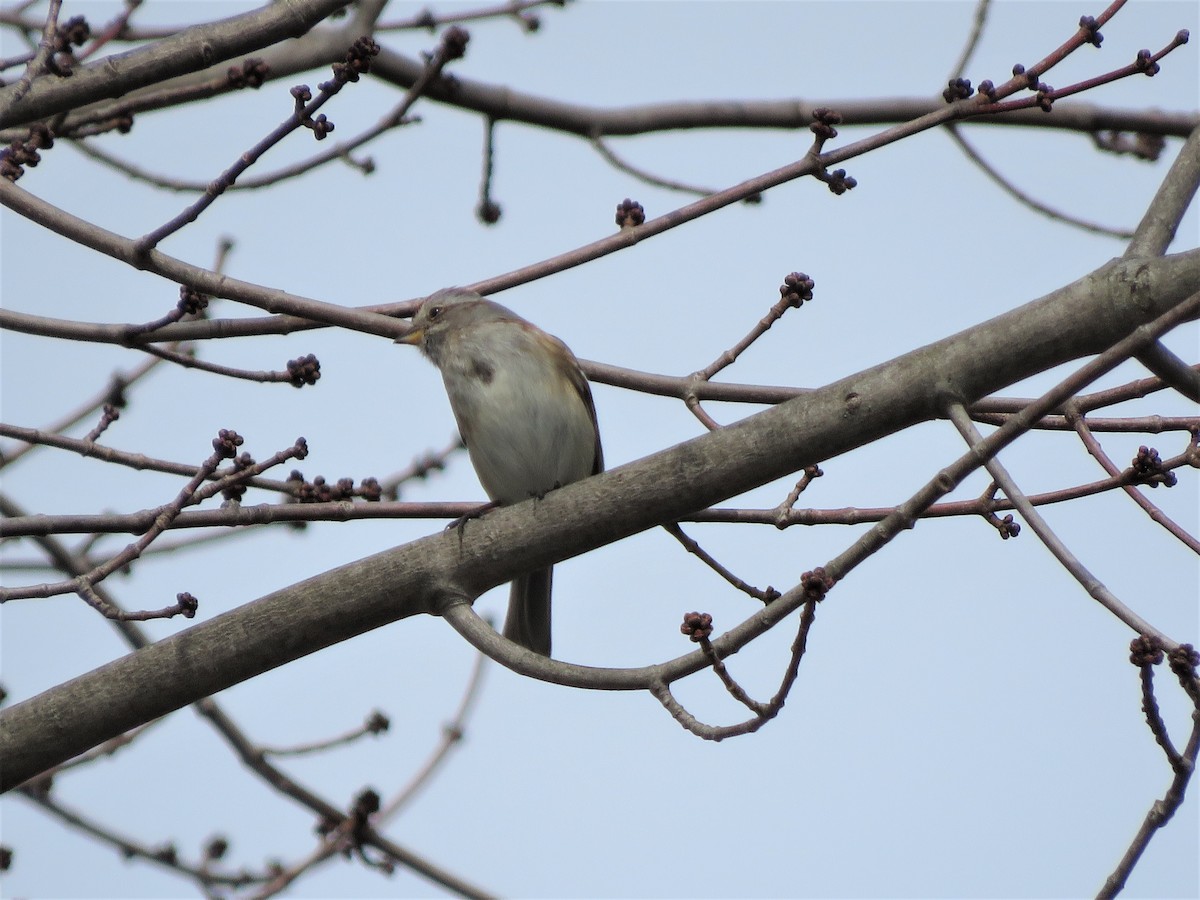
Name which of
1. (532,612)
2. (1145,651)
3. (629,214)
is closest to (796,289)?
(629,214)

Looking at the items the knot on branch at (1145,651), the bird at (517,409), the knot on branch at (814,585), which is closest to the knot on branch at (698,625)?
the knot on branch at (814,585)

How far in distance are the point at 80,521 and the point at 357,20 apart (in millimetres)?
2753

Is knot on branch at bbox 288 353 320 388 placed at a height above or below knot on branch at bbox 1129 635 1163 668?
above

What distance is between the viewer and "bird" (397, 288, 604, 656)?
5.76 m

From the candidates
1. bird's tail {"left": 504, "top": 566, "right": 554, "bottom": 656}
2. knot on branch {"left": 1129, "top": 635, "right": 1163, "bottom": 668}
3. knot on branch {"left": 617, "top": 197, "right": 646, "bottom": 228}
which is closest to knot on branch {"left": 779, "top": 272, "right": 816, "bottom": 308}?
knot on branch {"left": 617, "top": 197, "right": 646, "bottom": 228}

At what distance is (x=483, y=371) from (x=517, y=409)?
26 centimetres

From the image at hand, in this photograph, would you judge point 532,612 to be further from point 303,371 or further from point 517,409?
point 303,371

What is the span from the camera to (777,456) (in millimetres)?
3602

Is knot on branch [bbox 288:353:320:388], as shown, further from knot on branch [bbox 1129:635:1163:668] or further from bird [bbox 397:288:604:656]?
knot on branch [bbox 1129:635:1163:668]

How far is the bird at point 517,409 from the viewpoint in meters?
5.76

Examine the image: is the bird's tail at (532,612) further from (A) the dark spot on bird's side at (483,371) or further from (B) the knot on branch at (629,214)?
Answer: (B) the knot on branch at (629,214)

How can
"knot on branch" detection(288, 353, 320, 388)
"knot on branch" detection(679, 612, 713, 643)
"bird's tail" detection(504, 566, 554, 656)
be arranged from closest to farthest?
"knot on branch" detection(679, 612, 713, 643) < "knot on branch" detection(288, 353, 320, 388) < "bird's tail" detection(504, 566, 554, 656)

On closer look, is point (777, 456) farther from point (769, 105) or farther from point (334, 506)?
point (769, 105)

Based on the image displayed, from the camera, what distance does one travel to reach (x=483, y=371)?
5.89 metres
